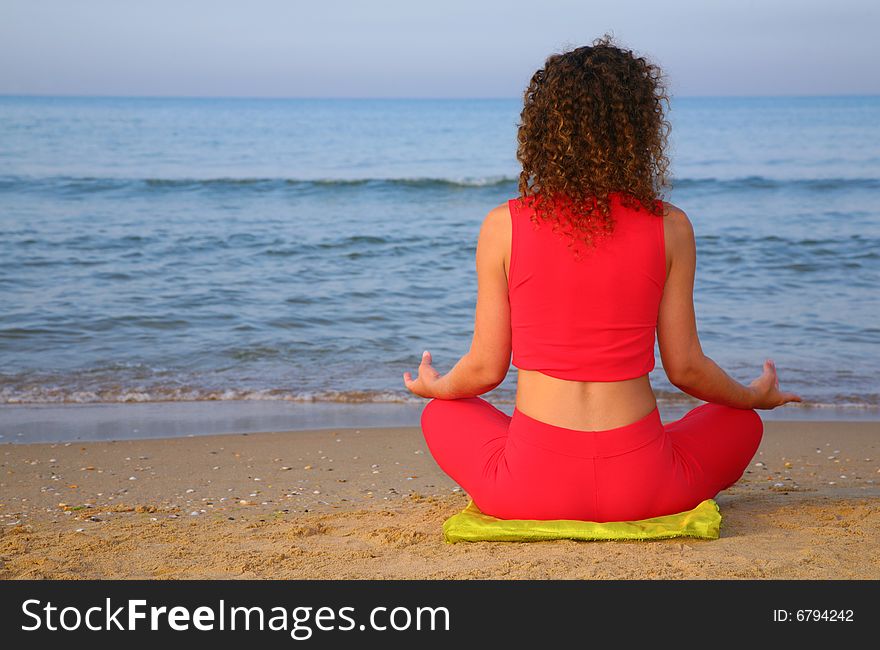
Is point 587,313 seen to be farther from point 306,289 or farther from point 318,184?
point 318,184

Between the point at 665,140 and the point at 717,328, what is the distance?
594 cm

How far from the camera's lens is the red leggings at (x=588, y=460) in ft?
9.96

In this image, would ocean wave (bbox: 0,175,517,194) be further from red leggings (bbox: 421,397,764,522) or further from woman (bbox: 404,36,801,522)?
woman (bbox: 404,36,801,522)

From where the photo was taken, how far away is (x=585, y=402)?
3.00 meters

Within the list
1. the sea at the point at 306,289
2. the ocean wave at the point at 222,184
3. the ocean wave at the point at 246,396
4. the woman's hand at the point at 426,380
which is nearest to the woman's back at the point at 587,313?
the sea at the point at 306,289

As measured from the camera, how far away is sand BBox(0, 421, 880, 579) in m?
2.97

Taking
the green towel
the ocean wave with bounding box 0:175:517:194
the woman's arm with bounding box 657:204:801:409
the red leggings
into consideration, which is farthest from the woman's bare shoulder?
the ocean wave with bounding box 0:175:517:194

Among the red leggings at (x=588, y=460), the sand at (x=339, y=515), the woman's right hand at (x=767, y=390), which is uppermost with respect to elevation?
the woman's right hand at (x=767, y=390)

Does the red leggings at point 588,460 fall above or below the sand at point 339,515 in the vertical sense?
above

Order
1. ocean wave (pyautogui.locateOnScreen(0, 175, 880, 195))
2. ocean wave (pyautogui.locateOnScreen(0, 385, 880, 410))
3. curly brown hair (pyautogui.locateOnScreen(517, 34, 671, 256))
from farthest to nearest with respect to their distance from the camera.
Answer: ocean wave (pyautogui.locateOnScreen(0, 175, 880, 195)), ocean wave (pyautogui.locateOnScreen(0, 385, 880, 410)), curly brown hair (pyautogui.locateOnScreen(517, 34, 671, 256))

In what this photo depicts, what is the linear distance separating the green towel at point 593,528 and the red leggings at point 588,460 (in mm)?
33

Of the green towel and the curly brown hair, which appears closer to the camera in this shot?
the curly brown hair

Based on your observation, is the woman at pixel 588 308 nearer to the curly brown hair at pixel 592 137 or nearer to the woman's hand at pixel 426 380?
the curly brown hair at pixel 592 137
